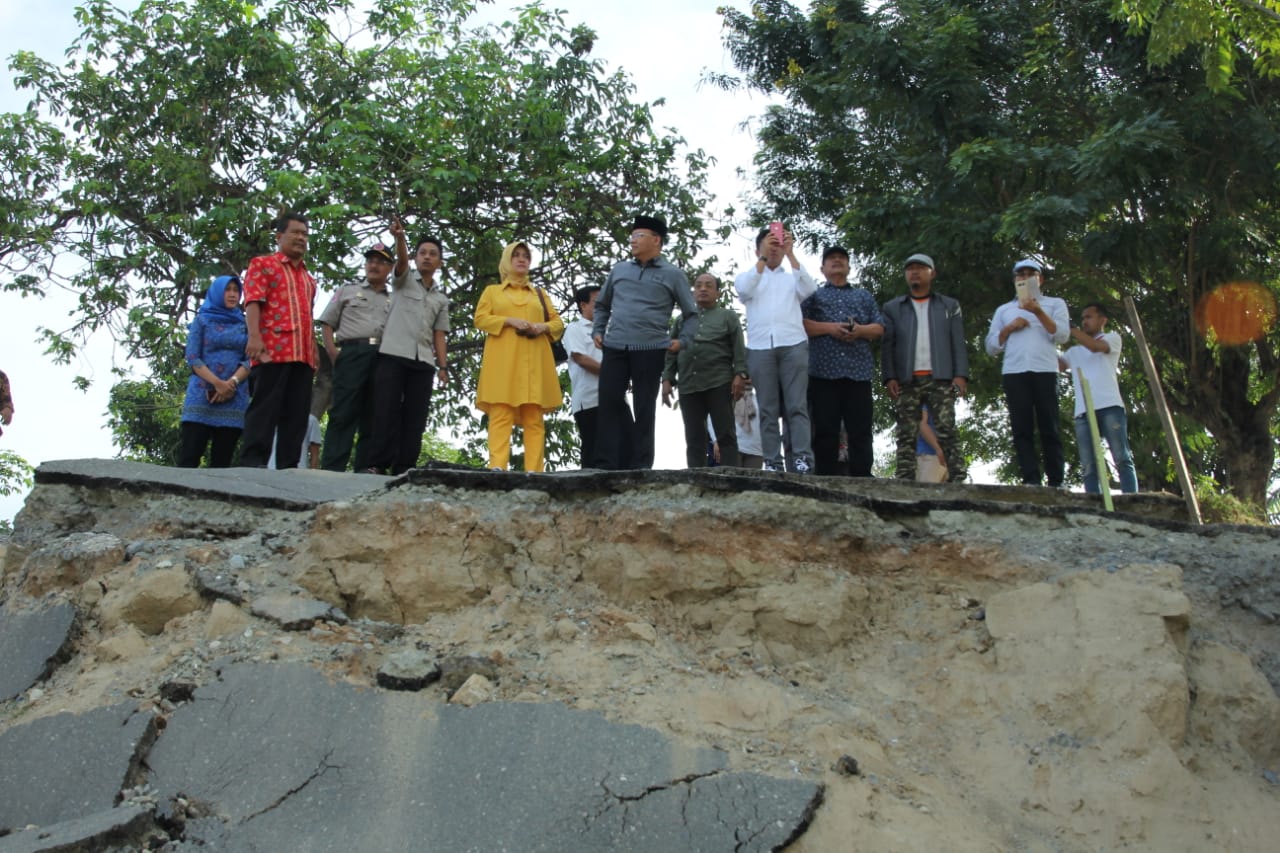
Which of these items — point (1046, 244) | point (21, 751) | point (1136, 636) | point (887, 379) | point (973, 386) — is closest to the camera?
point (21, 751)

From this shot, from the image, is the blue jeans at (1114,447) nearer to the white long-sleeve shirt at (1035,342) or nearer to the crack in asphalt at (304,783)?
the white long-sleeve shirt at (1035,342)

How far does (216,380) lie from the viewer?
6.67m

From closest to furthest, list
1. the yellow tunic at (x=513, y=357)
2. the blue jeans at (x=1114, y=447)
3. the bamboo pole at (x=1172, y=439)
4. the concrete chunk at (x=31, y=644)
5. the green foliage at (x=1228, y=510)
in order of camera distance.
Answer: the concrete chunk at (x=31, y=644)
the bamboo pole at (x=1172, y=439)
the yellow tunic at (x=513, y=357)
the blue jeans at (x=1114, y=447)
the green foliage at (x=1228, y=510)

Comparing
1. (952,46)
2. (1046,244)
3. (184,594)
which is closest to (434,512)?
(184,594)

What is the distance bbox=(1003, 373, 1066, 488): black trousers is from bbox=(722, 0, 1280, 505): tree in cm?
366

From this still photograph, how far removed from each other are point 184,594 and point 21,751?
791 millimetres

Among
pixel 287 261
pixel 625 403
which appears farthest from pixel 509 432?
pixel 287 261

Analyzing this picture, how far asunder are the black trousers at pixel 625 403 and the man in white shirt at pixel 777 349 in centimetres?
62

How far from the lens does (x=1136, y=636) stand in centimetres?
393

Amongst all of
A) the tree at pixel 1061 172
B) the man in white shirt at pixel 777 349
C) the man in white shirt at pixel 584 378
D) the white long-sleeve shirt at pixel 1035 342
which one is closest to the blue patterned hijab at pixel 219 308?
the man in white shirt at pixel 584 378

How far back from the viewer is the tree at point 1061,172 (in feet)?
34.6

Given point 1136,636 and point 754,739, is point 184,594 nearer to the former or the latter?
point 754,739

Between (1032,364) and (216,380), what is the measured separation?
4.82 m

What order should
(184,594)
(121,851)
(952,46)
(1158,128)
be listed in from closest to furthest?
(121,851)
(184,594)
(1158,128)
(952,46)
